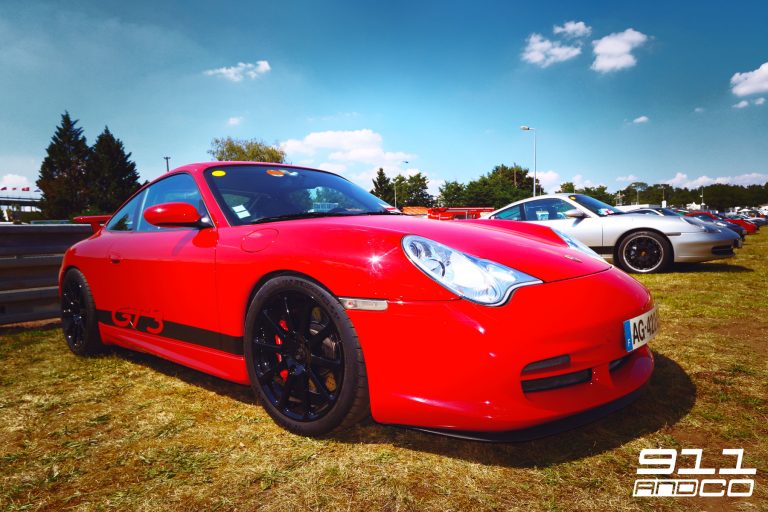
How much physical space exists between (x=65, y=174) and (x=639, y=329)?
216ft

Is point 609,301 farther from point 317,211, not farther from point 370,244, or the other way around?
point 317,211

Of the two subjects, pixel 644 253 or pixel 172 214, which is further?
pixel 644 253

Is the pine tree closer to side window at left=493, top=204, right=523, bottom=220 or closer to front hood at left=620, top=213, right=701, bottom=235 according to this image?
side window at left=493, top=204, right=523, bottom=220

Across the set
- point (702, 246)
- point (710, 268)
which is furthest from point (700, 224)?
point (710, 268)

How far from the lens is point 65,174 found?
175ft

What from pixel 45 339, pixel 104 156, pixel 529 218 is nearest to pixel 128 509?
pixel 45 339

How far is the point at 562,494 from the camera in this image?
150cm

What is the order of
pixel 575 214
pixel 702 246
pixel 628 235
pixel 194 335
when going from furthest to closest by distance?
pixel 628 235, pixel 575 214, pixel 702 246, pixel 194 335

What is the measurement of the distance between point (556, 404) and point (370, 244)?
928mm

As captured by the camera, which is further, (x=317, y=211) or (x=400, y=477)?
(x=317, y=211)

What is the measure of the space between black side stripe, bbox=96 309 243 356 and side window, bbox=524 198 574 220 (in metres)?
6.38

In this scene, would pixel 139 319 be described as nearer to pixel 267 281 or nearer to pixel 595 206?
pixel 267 281

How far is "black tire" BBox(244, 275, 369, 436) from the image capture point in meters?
1.79

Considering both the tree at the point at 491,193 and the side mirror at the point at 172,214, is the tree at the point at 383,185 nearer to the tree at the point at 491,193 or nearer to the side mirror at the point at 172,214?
the tree at the point at 491,193
